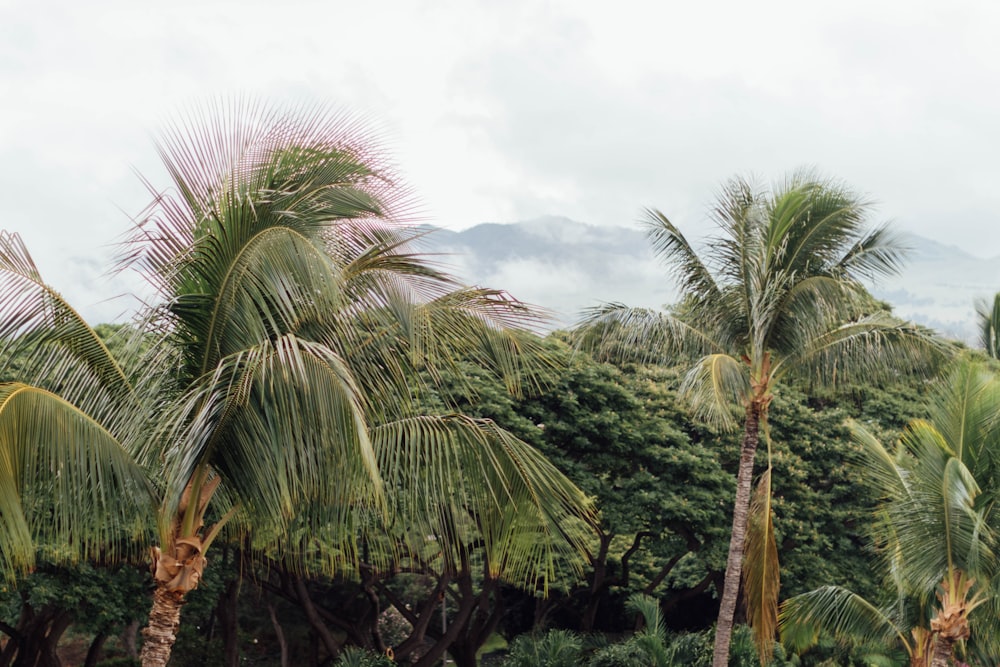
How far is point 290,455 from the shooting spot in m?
6.29

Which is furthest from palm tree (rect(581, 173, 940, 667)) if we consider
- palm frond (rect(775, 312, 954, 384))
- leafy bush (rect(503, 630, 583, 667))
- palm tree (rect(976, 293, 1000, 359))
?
palm tree (rect(976, 293, 1000, 359))

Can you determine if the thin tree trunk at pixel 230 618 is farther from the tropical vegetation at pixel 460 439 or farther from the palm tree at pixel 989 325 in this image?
the palm tree at pixel 989 325

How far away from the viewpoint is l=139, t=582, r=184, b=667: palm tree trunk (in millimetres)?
7141

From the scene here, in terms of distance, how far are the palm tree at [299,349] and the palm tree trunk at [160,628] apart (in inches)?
0.6

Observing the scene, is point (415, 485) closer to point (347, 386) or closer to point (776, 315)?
point (347, 386)

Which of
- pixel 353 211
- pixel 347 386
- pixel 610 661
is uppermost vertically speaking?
pixel 353 211

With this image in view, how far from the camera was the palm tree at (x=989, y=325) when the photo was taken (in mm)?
29150

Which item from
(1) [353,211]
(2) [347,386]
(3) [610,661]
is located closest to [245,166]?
(1) [353,211]

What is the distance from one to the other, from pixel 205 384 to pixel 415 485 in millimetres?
1631

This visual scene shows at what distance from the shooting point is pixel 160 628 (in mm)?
7199

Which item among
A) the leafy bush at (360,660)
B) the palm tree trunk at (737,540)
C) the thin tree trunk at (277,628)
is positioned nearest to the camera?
the palm tree trunk at (737,540)

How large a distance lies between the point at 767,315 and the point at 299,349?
8.64m

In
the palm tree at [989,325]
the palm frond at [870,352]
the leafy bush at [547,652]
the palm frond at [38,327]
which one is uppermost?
the palm tree at [989,325]

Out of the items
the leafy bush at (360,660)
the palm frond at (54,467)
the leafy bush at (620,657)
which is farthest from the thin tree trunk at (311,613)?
the palm frond at (54,467)
